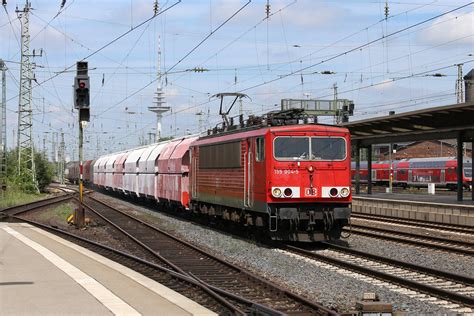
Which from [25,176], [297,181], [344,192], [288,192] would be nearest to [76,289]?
[288,192]

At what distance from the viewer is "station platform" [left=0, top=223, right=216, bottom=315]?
25.6 feet

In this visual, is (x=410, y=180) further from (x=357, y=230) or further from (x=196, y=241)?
(x=196, y=241)

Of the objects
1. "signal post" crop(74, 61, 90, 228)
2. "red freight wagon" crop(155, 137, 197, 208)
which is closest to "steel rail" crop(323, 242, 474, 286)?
"signal post" crop(74, 61, 90, 228)

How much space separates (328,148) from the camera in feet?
53.5

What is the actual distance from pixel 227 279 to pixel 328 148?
5.97 meters

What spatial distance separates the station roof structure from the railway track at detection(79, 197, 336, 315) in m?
11.0

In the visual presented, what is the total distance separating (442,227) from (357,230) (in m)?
3.31

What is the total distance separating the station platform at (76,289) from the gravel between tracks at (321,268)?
2480 mm

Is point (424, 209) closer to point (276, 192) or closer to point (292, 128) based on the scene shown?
point (292, 128)

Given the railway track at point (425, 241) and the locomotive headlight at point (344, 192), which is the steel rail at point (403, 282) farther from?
the railway track at point (425, 241)

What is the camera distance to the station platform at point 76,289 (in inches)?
307

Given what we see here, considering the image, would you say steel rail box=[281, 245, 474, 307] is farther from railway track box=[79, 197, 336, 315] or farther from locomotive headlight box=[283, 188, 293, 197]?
railway track box=[79, 197, 336, 315]

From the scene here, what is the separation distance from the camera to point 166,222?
983 inches

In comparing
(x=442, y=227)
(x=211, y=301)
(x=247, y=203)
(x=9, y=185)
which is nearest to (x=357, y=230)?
(x=442, y=227)
